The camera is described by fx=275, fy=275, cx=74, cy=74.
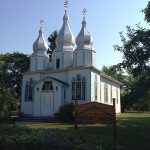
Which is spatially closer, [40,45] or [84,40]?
[84,40]

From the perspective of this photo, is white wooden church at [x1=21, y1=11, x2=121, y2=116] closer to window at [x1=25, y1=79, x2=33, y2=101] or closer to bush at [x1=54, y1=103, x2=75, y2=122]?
window at [x1=25, y1=79, x2=33, y2=101]

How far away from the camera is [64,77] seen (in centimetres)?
3184

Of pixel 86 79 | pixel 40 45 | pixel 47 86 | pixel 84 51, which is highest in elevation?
pixel 40 45

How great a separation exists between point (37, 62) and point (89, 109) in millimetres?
22186

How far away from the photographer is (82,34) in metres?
32.7

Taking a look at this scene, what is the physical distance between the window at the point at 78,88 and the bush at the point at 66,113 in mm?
1687

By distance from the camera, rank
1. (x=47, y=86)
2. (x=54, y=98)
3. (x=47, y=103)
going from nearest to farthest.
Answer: (x=54, y=98)
(x=47, y=103)
(x=47, y=86)

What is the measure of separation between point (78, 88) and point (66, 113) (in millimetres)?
3684

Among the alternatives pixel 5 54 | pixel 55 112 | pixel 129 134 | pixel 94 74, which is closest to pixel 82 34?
pixel 94 74

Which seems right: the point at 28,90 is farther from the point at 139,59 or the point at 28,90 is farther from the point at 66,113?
the point at 139,59

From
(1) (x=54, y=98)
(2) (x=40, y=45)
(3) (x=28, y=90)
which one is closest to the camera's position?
(1) (x=54, y=98)

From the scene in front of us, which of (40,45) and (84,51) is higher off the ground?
(40,45)

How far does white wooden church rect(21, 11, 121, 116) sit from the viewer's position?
30.3m

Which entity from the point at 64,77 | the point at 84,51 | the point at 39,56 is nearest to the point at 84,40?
the point at 84,51
